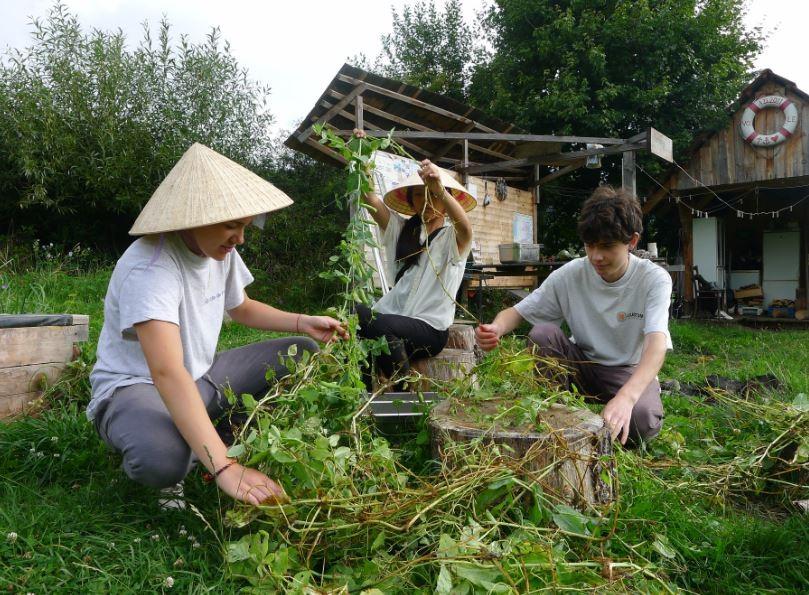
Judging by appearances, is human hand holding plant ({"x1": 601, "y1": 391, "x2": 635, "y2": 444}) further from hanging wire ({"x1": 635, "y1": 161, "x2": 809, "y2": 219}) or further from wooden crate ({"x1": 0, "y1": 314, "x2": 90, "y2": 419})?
hanging wire ({"x1": 635, "y1": 161, "x2": 809, "y2": 219})

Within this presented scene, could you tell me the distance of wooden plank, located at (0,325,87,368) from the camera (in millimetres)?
2982

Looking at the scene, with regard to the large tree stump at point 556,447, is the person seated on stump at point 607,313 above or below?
above

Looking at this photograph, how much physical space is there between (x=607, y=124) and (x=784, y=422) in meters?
12.3

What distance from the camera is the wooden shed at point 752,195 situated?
11727 mm

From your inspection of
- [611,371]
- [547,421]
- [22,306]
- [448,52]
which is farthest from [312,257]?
[448,52]

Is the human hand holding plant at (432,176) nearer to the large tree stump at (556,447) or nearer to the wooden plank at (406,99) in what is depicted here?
the large tree stump at (556,447)

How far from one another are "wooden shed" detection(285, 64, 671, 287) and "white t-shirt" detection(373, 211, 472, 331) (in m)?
3.76

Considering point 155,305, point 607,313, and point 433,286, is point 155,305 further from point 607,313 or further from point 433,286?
point 607,313

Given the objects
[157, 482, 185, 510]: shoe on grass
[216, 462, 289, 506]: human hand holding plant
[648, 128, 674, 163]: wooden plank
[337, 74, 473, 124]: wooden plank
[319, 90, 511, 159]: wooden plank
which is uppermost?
[337, 74, 473, 124]: wooden plank

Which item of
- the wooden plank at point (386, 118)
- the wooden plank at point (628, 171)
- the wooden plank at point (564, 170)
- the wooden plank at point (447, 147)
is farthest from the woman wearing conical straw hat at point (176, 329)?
the wooden plank at point (564, 170)

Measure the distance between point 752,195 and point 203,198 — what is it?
1440cm

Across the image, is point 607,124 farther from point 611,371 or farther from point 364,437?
point 364,437

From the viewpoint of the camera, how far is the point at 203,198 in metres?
2.00

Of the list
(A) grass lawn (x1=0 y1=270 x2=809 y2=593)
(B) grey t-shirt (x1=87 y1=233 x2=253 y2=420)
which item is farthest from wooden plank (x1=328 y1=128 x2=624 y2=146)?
(B) grey t-shirt (x1=87 y1=233 x2=253 y2=420)
